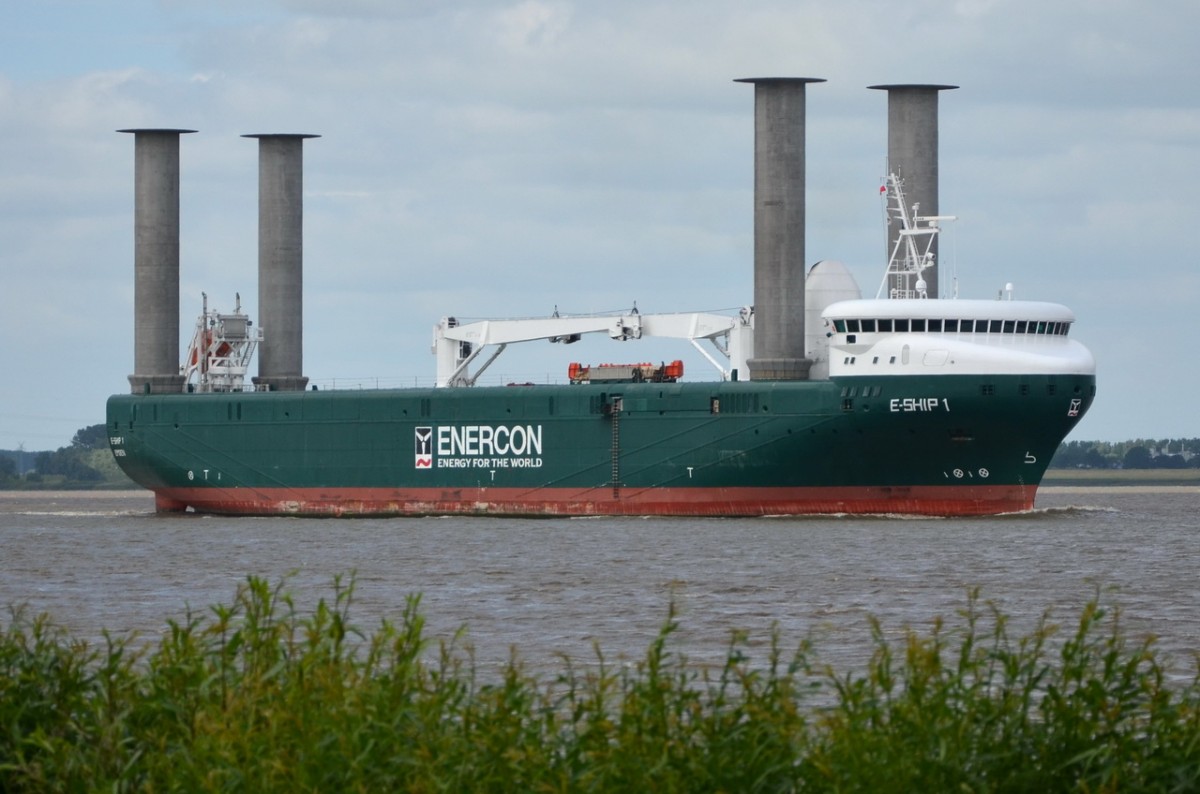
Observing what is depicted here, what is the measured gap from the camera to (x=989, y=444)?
46688 millimetres

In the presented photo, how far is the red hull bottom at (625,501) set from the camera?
47.5m

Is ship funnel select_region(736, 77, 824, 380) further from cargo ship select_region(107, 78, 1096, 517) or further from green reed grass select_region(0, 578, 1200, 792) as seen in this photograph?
green reed grass select_region(0, 578, 1200, 792)

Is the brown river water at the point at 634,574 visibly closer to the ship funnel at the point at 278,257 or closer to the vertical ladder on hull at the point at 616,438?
the vertical ladder on hull at the point at 616,438

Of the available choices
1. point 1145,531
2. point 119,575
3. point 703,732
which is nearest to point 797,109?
point 1145,531

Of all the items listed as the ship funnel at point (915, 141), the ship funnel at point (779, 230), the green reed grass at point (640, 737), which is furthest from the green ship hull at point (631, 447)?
the green reed grass at point (640, 737)

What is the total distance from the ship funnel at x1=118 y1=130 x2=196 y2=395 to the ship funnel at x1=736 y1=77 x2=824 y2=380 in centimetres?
1937

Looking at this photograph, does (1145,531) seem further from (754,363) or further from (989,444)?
(754,363)

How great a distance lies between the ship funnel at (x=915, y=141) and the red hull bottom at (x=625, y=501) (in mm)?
10543

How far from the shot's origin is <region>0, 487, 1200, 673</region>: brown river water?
23.5 metres

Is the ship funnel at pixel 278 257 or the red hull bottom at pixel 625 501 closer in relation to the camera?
the red hull bottom at pixel 625 501

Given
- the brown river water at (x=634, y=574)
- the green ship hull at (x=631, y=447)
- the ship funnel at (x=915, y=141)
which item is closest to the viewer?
the brown river water at (x=634, y=574)

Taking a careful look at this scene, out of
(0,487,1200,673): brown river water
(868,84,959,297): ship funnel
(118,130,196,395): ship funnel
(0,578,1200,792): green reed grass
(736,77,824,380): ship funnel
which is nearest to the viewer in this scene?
(0,578,1200,792): green reed grass

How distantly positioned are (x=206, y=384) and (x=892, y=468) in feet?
76.7

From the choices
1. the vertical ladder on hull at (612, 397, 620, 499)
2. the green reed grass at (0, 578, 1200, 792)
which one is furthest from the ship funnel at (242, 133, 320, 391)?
the green reed grass at (0, 578, 1200, 792)
